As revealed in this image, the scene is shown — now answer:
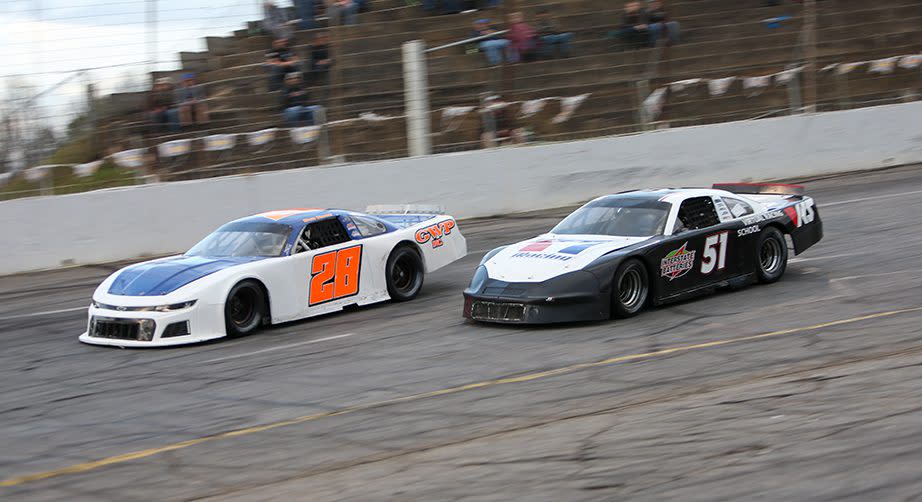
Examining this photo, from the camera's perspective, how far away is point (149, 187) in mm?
15898

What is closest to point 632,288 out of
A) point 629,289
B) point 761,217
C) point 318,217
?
point 629,289

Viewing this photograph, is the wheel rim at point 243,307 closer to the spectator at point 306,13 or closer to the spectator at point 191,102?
the spectator at point 191,102

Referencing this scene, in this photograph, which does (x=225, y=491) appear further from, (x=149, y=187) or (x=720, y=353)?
(x=149, y=187)

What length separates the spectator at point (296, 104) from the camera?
17.4 meters

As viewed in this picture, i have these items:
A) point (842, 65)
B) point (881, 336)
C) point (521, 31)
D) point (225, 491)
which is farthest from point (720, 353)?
point (842, 65)

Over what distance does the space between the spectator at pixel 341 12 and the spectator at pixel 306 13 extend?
0.95ft

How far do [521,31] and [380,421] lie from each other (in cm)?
1383

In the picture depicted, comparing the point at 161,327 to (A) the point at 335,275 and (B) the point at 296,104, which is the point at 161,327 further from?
(B) the point at 296,104

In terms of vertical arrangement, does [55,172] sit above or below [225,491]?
above

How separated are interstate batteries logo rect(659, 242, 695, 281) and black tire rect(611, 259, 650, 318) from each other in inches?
8.1

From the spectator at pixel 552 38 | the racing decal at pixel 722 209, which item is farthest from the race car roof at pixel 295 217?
the spectator at pixel 552 38

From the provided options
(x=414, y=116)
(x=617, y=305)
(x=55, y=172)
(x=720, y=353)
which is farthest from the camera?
(x=414, y=116)

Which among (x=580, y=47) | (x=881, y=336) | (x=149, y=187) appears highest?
(x=580, y=47)

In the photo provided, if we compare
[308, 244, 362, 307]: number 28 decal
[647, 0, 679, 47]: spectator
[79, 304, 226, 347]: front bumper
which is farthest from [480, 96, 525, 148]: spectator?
[79, 304, 226, 347]: front bumper
